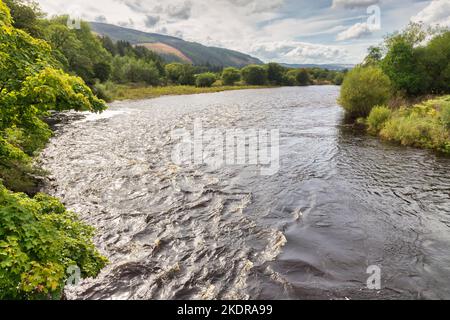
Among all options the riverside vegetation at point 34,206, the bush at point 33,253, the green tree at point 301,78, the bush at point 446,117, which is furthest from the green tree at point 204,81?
the bush at point 33,253

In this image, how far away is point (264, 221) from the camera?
13.2 metres

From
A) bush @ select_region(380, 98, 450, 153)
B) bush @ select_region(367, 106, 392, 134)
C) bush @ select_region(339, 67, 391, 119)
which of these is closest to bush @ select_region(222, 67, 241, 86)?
bush @ select_region(339, 67, 391, 119)

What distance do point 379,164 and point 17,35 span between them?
70.3 feet

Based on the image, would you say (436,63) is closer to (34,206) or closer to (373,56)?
(373,56)

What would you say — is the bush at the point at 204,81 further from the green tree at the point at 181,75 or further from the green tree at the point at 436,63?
the green tree at the point at 436,63

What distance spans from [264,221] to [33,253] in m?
9.53

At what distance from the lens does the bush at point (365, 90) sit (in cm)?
3519

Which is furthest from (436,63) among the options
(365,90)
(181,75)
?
(181,75)

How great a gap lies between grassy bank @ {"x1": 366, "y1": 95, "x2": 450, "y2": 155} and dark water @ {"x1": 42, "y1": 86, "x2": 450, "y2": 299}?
1715 millimetres

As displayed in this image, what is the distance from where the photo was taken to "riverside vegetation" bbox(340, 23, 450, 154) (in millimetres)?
25375

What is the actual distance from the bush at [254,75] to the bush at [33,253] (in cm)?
14227

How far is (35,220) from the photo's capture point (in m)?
5.99
